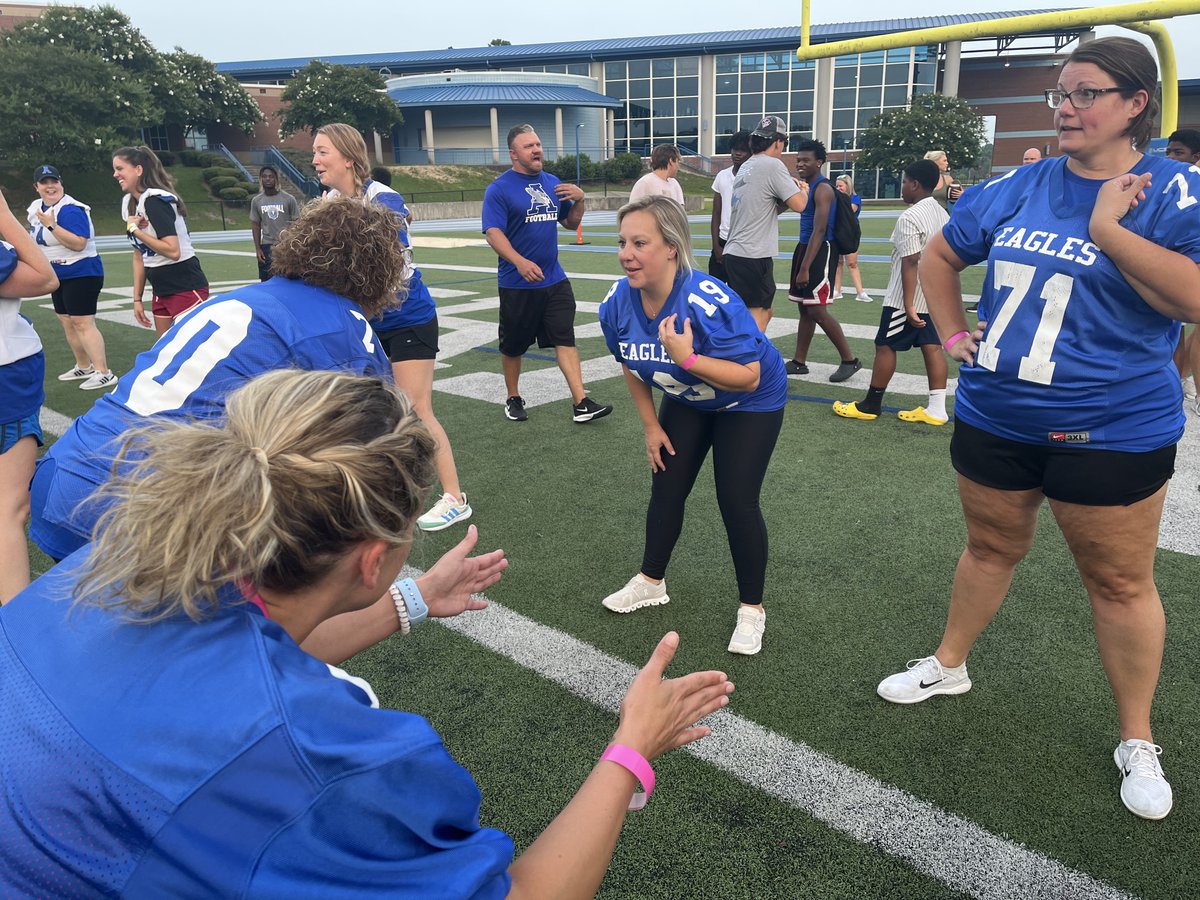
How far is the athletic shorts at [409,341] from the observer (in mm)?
4383

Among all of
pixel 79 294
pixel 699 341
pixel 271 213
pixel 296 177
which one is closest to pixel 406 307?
pixel 699 341

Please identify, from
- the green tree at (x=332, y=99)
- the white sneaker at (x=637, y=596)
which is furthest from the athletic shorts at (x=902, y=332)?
the green tree at (x=332, y=99)

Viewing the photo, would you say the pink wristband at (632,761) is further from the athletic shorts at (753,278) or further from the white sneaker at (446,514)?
the athletic shorts at (753,278)

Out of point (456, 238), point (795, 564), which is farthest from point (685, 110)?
point (795, 564)

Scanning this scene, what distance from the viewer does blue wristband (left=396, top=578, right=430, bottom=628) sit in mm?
2043

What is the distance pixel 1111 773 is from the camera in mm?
2465

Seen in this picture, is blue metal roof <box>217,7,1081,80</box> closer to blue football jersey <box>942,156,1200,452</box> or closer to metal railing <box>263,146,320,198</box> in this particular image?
metal railing <box>263,146,320,198</box>

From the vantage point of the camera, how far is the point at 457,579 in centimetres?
211

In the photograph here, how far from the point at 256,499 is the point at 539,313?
17.4 feet

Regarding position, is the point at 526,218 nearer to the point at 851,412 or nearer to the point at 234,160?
the point at 851,412

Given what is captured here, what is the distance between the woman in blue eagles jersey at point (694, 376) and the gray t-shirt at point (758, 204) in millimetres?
4160

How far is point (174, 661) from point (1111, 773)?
8.86 feet

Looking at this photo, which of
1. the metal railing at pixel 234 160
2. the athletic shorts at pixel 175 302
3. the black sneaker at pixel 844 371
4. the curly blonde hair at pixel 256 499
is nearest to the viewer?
the curly blonde hair at pixel 256 499

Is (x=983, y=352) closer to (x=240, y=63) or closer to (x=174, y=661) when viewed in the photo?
(x=174, y=661)
